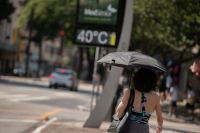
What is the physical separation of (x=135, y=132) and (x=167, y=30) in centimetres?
2027

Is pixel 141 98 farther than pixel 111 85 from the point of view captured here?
No

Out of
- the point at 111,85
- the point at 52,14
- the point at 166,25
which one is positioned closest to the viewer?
the point at 111,85

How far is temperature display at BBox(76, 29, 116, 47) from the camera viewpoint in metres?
19.1

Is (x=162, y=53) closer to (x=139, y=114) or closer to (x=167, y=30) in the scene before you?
(x=167, y=30)

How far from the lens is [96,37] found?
19.2 metres

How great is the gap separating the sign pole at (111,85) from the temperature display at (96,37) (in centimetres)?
96

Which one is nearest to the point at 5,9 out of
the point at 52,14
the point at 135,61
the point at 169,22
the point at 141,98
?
the point at 52,14

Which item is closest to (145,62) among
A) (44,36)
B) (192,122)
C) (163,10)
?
(192,122)

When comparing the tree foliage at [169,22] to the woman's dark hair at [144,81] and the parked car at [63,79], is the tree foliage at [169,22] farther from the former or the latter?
the woman's dark hair at [144,81]

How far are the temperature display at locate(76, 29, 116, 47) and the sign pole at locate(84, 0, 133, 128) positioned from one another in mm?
965

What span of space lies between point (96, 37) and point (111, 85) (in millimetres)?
1713

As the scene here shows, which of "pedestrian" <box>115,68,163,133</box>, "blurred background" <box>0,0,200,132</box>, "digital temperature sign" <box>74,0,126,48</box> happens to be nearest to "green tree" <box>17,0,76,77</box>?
"blurred background" <box>0,0,200,132</box>

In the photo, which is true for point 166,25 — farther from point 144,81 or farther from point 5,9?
point 5,9

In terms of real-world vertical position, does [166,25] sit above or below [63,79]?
above
